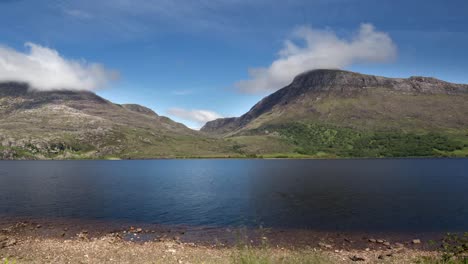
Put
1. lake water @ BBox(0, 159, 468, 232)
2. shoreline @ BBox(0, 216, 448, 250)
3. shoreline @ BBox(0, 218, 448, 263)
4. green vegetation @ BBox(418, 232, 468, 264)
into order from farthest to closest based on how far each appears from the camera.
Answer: lake water @ BBox(0, 159, 468, 232) < shoreline @ BBox(0, 216, 448, 250) < shoreline @ BBox(0, 218, 448, 263) < green vegetation @ BBox(418, 232, 468, 264)

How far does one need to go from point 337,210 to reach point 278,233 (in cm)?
2715

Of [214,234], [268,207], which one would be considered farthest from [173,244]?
[268,207]

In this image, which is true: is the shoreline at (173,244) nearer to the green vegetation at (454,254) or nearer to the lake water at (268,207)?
the green vegetation at (454,254)

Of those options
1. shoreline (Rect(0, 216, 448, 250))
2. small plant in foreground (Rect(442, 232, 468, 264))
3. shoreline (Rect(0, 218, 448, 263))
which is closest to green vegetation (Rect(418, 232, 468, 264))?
small plant in foreground (Rect(442, 232, 468, 264))

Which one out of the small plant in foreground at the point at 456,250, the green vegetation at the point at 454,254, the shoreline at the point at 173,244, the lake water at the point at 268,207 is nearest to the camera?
the green vegetation at the point at 454,254

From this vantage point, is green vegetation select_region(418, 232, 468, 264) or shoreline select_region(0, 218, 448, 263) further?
shoreline select_region(0, 218, 448, 263)

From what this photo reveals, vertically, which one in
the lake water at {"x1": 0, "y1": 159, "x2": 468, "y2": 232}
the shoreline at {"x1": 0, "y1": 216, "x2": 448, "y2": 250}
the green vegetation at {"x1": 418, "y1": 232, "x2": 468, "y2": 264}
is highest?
the green vegetation at {"x1": 418, "y1": 232, "x2": 468, "y2": 264}

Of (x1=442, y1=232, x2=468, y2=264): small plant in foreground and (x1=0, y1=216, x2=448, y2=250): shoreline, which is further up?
(x1=442, y1=232, x2=468, y2=264): small plant in foreground

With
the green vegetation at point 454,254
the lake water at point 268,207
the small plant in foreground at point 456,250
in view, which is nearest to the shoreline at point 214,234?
the lake water at point 268,207

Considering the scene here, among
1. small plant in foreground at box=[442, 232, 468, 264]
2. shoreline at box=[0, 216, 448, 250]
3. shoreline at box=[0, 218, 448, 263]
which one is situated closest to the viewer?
small plant in foreground at box=[442, 232, 468, 264]

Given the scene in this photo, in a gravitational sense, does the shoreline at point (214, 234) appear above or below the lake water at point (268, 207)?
above

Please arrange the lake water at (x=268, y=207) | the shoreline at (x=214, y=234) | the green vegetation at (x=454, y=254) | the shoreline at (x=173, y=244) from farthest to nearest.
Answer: the lake water at (x=268, y=207) < the shoreline at (x=214, y=234) < the shoreline at (x=173, y=244) < the green vegetation at (x=454, y=254)

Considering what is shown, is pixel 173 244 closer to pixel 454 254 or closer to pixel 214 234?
pixel 214 234

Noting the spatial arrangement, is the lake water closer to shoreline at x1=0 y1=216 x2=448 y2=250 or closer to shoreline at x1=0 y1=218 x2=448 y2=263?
shoreline at x1=0 y1=216 x2=448 y2=250
